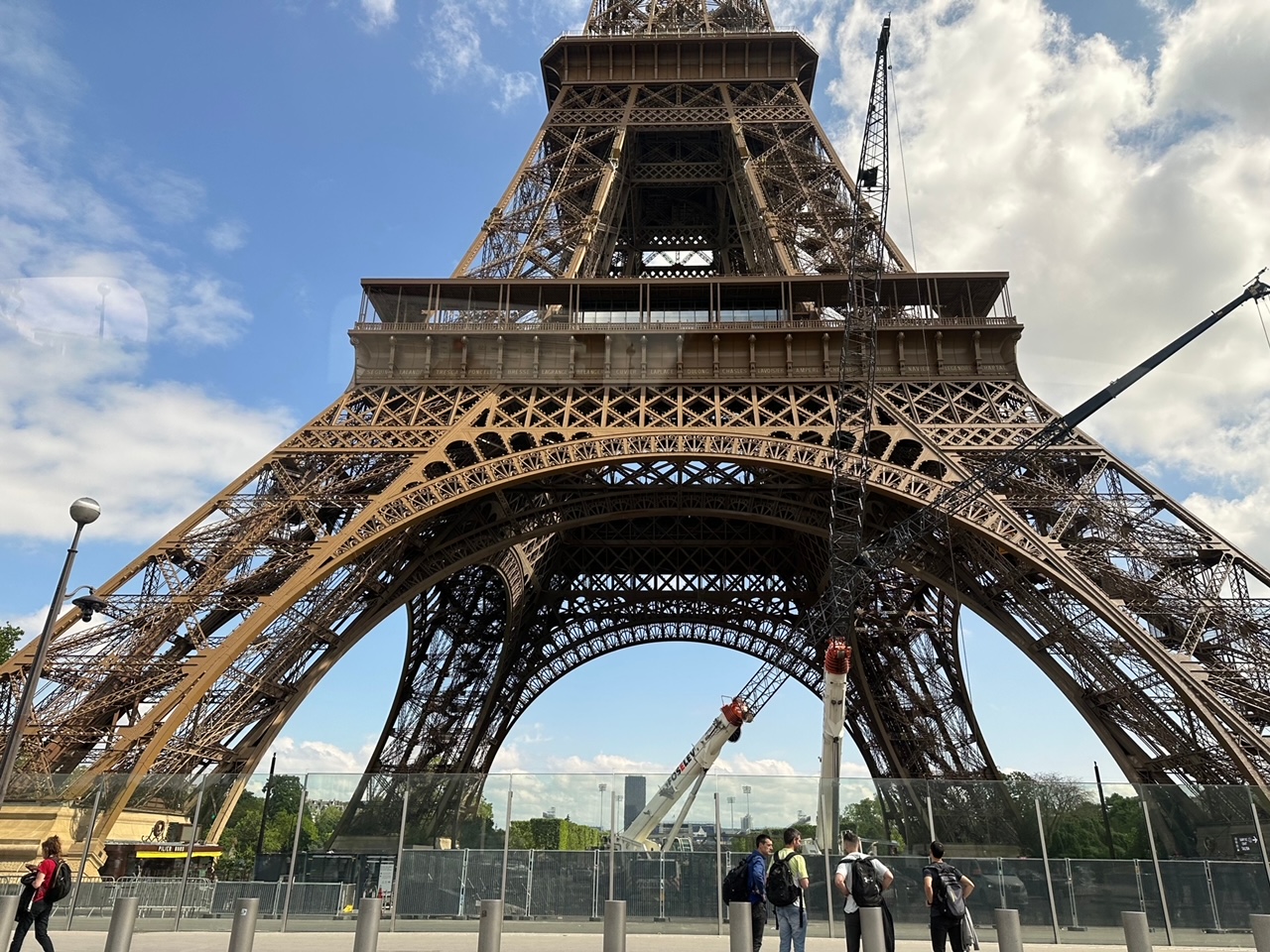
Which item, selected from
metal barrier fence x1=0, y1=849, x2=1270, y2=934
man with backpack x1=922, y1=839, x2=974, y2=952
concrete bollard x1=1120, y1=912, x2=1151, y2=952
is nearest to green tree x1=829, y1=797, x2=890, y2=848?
metal barrier fence x1=0, y1=849, x2=1270, y2=934

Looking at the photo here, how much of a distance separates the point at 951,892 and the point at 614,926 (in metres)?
3.22

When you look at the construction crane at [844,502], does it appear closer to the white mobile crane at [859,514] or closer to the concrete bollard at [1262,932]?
the white mobile crane at [859,514]

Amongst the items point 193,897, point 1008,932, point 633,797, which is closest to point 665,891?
point 633,797

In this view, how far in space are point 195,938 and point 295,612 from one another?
9.62 m

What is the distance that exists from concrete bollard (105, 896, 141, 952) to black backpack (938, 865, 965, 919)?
25.1ft

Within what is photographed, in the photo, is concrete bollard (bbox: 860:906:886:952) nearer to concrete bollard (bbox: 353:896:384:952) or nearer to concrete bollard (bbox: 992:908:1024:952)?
concrete bollard (bbox: 992:908:1024:952)

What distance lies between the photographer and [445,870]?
15055 millimetres

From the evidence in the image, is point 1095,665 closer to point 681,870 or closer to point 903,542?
point 903,542

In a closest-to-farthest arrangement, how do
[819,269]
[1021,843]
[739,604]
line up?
1. [1021,843]
2. [819,269]
3. [739,604]

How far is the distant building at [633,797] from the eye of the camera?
1595cm

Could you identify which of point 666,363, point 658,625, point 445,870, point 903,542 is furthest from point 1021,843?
point 658,625

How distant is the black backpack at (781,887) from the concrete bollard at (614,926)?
1.60 m

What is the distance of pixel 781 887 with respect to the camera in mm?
9023

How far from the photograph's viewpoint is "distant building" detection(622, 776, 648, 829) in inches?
628
